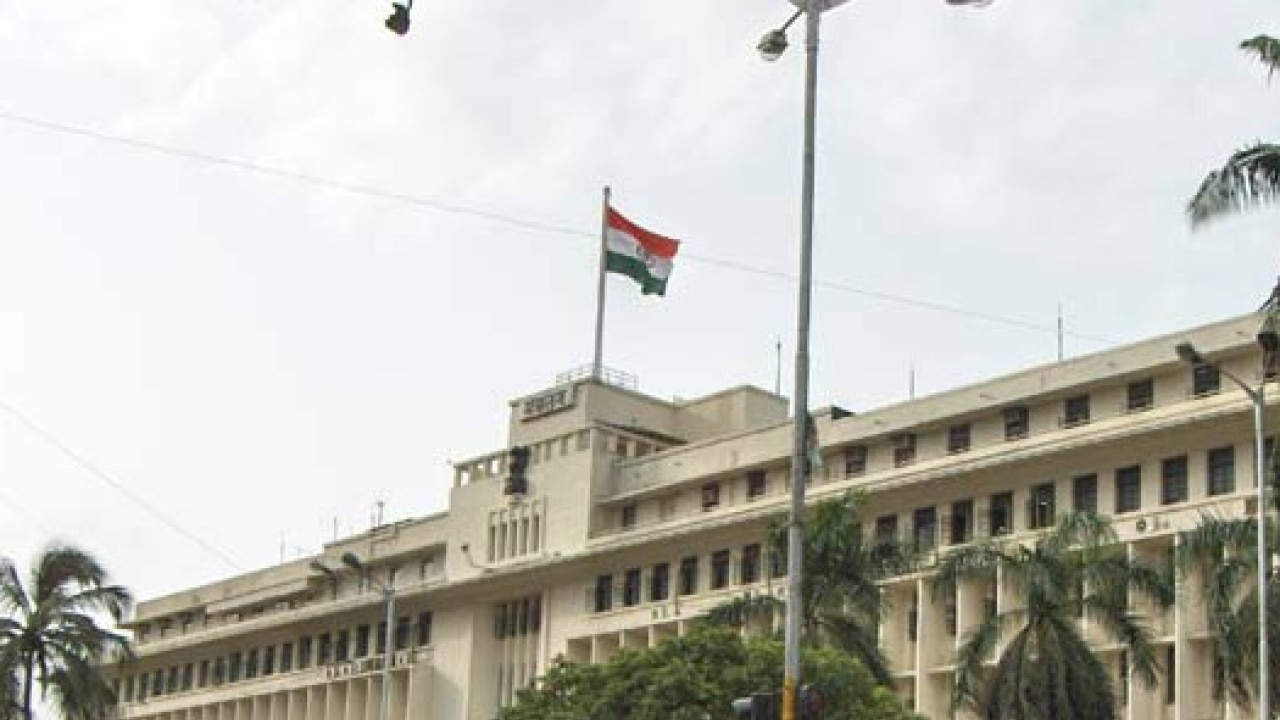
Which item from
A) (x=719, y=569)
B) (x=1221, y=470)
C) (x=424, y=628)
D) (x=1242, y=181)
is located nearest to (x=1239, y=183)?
(x=1242, y=181)

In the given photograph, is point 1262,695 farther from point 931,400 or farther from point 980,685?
point 931,400

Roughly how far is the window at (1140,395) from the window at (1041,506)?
132 inches

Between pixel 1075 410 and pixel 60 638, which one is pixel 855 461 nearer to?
pixel 1075 410

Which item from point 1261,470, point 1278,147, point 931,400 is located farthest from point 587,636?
point 1278,147

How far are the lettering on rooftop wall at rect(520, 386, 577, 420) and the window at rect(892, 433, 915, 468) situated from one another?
52.8 ft

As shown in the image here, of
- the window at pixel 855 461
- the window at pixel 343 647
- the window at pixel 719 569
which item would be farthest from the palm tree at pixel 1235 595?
the window at pixel 343 647

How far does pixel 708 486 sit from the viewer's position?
79375 millimetres

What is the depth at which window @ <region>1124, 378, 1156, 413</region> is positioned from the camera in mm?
65000

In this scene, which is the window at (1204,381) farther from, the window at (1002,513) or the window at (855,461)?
the window at (855,461)

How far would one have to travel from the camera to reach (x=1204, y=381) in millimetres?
63406

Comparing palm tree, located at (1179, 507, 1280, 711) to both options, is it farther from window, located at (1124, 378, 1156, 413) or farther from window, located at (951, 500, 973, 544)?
window, located at (951, 500, 973, 544)

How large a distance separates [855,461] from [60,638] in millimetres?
26601

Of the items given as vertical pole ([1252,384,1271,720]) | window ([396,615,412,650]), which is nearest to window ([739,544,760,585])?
window ([396,615,412,650])

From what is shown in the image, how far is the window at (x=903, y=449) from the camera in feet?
236
